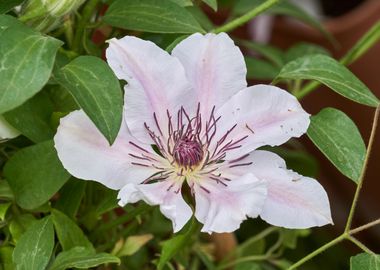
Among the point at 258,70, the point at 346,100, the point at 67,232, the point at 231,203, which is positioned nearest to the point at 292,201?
the point at 231,203

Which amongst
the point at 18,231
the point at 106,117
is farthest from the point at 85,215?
the point at 106,117

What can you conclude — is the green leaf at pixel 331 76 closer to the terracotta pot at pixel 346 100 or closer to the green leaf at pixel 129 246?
the green leaf at pixel 129 246

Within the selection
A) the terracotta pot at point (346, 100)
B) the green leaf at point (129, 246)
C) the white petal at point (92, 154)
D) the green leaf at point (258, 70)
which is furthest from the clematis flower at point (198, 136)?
the terracotta pot at point (346, 100)

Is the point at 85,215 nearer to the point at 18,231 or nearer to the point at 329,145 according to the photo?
the point at 18,231

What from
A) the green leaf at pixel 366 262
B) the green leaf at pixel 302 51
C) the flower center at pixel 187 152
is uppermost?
the flower center at pixel 187 152

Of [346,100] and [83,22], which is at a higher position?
[83,22]

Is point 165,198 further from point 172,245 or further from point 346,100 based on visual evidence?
point 346,100

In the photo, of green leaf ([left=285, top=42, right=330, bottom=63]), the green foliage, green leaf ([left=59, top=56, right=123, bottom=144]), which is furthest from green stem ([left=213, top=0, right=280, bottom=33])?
green leaf ([left=285, top=42, right=330, bottom=63])
